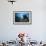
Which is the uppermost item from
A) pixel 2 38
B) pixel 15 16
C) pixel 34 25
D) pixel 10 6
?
pixel 10 6

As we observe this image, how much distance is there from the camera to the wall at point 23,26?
18.1 ft

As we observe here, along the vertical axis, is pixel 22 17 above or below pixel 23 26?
above

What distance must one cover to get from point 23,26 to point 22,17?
0.37 metres

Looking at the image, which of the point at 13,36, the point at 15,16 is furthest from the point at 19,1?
the point at 13,36

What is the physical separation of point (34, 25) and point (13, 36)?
37.5 inches

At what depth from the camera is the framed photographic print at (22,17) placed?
5539mm

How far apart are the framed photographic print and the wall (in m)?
0.12

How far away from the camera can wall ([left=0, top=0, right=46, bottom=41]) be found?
552 cm

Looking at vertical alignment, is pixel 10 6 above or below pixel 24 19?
above

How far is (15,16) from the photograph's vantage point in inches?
220

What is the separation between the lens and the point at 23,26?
18.2 ft

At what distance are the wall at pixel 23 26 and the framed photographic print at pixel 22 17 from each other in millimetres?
121

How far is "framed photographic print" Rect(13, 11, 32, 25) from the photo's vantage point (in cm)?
554

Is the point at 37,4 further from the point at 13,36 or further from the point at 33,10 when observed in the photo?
the point at 13,36
